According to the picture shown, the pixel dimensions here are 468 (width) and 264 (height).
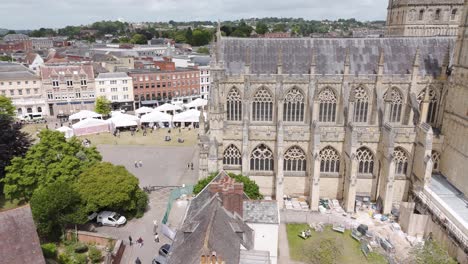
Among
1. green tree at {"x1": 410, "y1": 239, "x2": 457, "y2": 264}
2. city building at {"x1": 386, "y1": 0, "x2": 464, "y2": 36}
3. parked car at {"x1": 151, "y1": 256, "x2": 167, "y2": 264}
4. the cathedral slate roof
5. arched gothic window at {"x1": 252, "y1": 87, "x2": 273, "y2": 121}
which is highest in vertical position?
city building at {"x1": 386, "y1": 0, "x2": 464, "y2": 36}

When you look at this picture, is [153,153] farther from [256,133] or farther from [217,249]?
[217,249]

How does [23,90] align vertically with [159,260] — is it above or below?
above

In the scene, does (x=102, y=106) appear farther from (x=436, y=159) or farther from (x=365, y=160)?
(x=436, y=159)

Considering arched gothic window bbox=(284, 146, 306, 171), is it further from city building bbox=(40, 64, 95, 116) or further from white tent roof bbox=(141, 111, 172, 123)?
city building bbox=(40, 64, 95, 116)

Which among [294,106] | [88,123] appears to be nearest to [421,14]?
[294,106]

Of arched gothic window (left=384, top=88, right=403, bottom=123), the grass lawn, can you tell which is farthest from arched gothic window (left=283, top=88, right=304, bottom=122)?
the grass lawn

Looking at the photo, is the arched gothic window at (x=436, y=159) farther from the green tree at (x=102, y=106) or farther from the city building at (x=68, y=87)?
the city building at (x=68, y=87)

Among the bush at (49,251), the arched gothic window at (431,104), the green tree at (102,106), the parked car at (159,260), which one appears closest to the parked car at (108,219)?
the bush at (49,251)
